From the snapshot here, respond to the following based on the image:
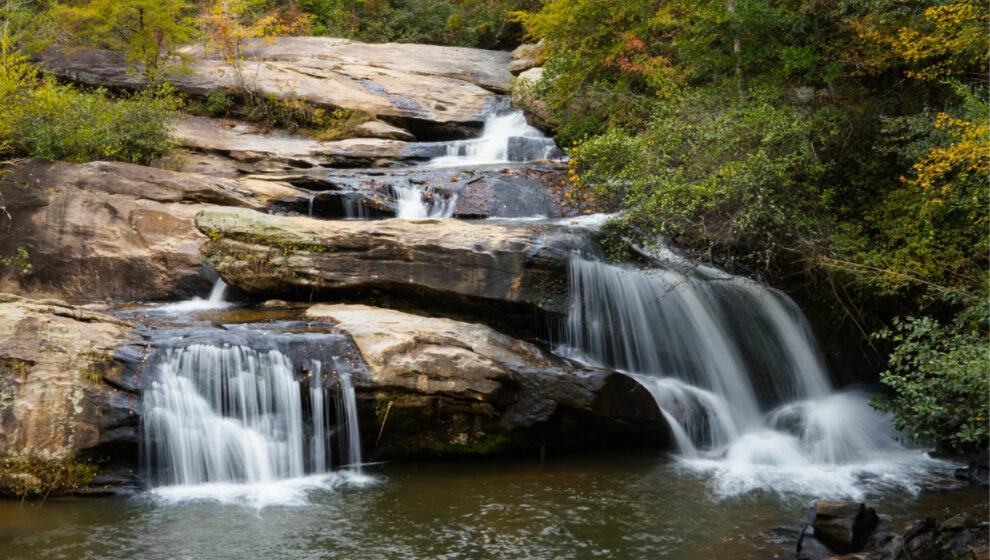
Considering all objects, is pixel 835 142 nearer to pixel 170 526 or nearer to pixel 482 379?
pixel 482 379

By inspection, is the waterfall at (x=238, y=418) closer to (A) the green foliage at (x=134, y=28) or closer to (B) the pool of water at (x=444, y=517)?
(B) the pool of water at (x=444, y=517)

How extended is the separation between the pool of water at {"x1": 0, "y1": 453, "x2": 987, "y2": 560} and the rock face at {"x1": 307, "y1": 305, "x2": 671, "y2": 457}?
48 centimetres

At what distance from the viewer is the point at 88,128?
12.9m

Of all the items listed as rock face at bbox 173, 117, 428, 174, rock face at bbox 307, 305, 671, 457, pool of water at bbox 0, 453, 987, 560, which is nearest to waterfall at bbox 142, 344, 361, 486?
pool of water at bbox 0, 453, 987, 560

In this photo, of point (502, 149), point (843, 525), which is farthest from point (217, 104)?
point (843, 525)

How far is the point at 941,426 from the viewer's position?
7879 mm

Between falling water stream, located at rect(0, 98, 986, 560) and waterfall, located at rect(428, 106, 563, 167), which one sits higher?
waterfall, located at rect(428, 106, 563, 167)

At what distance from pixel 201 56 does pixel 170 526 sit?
735 inches

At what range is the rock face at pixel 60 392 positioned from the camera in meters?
7.31

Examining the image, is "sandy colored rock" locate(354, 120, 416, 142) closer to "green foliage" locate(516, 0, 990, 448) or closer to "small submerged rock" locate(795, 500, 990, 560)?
"green foliage" locate(516, 0, 990, 448)

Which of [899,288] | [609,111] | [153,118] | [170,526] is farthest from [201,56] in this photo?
[899,288]

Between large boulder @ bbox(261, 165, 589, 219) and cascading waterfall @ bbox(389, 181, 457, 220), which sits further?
cascading waterfall @ bbox(389, 181, 457, 220)

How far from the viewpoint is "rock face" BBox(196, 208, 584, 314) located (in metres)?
9.80

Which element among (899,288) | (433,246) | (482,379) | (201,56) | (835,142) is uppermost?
(201,56)
